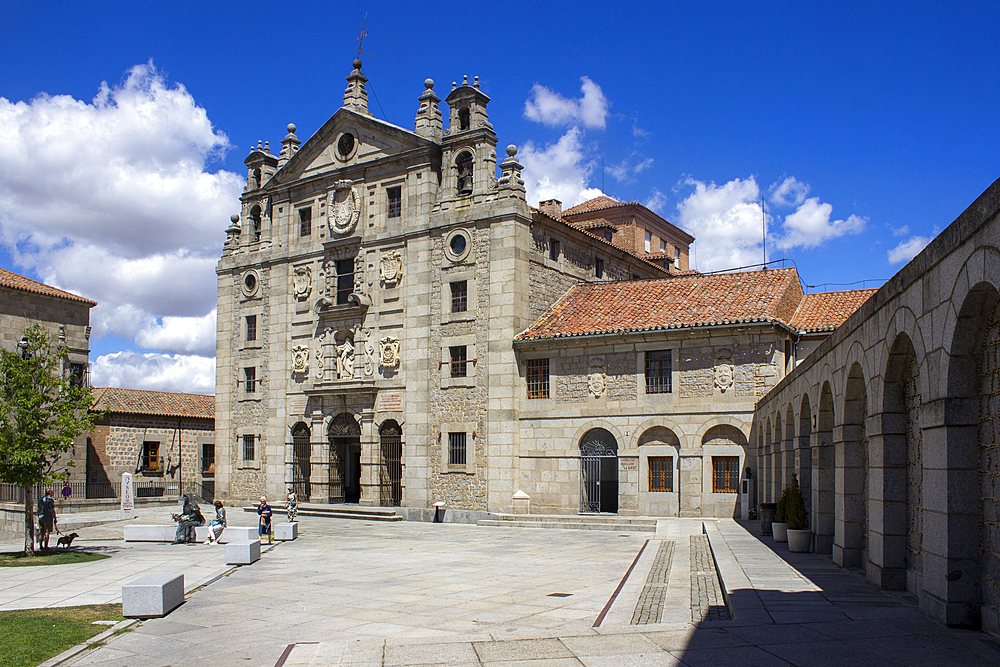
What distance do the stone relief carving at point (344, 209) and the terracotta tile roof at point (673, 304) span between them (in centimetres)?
1012

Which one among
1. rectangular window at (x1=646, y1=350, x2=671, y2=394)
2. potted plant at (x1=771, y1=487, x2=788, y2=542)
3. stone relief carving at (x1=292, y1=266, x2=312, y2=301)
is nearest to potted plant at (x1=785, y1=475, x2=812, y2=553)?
potted plant at (x1=771, y1=487, x2=788, y2=542)

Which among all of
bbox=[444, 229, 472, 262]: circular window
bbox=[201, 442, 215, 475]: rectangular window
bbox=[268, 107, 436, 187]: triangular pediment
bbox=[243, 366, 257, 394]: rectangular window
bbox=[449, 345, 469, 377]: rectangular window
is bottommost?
bbox=[201, 442, 215, 475]: rectangular window

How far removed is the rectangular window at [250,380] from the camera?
42.5m

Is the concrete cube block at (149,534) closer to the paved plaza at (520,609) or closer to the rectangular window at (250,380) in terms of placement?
the paved plaza at (520,609)

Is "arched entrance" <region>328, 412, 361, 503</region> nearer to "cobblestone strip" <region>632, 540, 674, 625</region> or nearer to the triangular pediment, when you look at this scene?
the triangular pediment

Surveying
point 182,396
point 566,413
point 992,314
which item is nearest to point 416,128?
point 566,413

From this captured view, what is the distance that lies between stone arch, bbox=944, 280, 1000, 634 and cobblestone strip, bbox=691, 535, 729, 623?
2961 mm

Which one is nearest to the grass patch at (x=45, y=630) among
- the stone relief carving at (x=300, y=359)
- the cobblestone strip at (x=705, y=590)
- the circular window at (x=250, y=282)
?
the cobblestone strip at (x=705, y=590)

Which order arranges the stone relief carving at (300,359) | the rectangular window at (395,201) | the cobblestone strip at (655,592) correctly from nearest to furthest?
the cobblestone strip at (655,592)
the rectangular window at (395,201)
the stone relief carving at (300,359)

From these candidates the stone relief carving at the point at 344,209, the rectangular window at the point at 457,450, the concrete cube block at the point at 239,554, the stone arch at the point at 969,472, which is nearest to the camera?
the stone arch at the point at 969,472

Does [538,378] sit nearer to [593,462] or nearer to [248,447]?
[593,462]

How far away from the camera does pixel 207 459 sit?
51125mm

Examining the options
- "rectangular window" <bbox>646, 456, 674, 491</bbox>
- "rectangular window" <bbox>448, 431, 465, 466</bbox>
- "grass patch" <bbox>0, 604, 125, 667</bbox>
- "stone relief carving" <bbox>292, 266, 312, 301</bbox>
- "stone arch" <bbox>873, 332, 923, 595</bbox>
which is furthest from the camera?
"stone relief carving" <bbox>292, 266, 312, 301</bbox>

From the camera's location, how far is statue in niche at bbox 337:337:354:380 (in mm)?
37750
